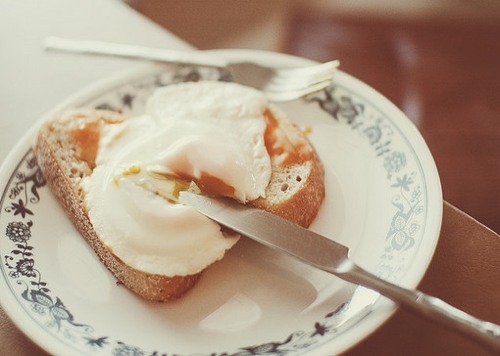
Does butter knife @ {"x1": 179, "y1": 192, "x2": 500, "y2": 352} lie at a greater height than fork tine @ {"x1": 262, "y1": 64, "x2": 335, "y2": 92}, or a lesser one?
lesser

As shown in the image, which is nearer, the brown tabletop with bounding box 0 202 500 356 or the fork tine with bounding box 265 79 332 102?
the brown tabletop with bounding box 0 202 500 356

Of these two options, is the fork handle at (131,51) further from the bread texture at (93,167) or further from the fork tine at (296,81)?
the bread texture at (93,167)

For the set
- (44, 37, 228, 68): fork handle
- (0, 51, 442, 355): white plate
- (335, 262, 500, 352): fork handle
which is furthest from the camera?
(44, 37, 228, 68): fork handle

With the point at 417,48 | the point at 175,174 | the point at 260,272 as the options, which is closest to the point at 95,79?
the point at 175,174

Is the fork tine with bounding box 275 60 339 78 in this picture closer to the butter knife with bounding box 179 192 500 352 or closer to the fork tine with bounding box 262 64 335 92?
the fork tine with bounding box 262 64 335 92

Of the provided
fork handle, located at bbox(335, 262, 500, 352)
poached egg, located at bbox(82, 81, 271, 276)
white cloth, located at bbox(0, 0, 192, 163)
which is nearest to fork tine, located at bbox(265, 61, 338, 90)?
poached egg, located at bbox(82, 81, 271, 276)

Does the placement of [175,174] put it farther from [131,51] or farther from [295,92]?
[131,51]

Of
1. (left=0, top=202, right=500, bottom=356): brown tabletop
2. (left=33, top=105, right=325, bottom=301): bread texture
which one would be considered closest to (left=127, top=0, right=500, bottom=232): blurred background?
(left=0, top=202, right=500, bottom=356): brown tabletop

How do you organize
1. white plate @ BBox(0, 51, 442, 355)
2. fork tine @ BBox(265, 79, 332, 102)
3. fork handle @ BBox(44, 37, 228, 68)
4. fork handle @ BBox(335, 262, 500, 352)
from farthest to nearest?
fork handle @ BBox(44, 37, 228, 68) → fork tine @ BBox(265, 79, 332, 102) → white plate @ BBox(0, 51, 442, 355) → fork handle @ BBox(335, 262, 500, 352)
